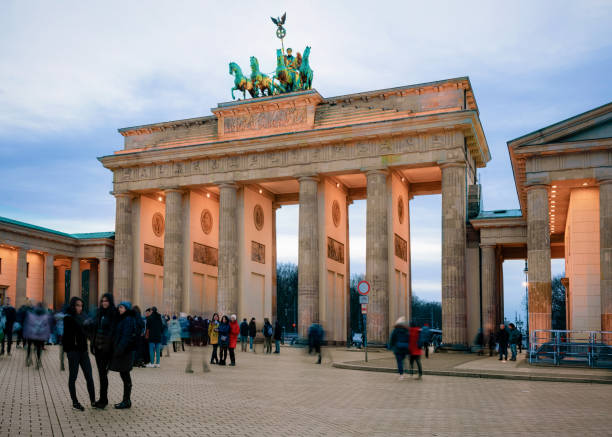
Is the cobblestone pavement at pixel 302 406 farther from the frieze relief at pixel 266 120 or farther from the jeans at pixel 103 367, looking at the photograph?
the frieze relief at pixel 266 120

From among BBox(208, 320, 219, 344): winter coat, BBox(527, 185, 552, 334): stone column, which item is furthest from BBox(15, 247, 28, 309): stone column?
BBox(527, 185, 552, 334): stone column

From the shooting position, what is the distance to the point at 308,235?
4344cm

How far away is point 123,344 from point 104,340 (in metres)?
0.40

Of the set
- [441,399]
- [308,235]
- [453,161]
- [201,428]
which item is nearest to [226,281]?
[308,235]

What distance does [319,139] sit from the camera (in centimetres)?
4338

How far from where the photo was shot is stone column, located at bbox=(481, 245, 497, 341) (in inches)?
1555

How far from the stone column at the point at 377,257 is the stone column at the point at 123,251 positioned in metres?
18.7

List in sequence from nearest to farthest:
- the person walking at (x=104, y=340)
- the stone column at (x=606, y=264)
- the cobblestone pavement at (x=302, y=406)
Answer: the cobblestone pavement at (x=302, y=406), the person walking at (x=104, y=340), the stone column at (x=606, y=264)

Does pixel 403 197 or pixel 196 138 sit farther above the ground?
pixel 196 138

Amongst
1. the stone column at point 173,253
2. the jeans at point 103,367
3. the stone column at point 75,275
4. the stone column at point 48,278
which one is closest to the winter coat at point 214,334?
the jeans at point 103,367

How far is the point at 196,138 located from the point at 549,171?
28.1 m

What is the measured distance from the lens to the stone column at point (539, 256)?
27.5 m

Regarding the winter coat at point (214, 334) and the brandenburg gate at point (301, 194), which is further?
the brandenburg gate at point (301, 194)

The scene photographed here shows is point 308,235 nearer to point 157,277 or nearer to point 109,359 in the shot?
point 157,277
